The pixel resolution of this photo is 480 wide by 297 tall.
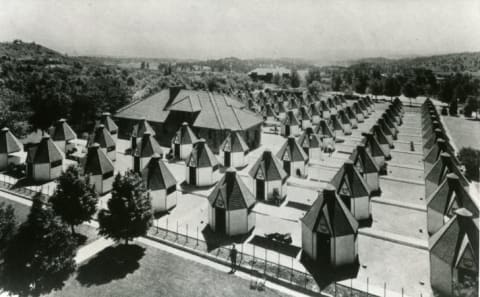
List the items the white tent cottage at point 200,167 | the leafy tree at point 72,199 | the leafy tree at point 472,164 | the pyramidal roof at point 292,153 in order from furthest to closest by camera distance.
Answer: the pyramidal roof at point 292,153
the leafy tree at point 472,164
the white tent cottage at point 200,167
the leafy tree at point 72,199

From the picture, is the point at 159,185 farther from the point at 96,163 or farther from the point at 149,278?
the point at 149,278

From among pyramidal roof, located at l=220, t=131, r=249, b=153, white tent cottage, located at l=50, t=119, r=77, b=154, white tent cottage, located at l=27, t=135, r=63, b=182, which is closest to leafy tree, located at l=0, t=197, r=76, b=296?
white tent cottage, located at l=27, t=135, r=63, b=182

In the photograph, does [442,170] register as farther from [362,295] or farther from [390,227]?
[362,295]

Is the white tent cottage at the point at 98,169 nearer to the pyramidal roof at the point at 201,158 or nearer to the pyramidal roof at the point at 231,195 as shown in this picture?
the pyramidal roof at the point at 201,158

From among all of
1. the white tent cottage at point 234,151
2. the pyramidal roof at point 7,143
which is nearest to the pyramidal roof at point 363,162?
the white tent cottage at point 234,151

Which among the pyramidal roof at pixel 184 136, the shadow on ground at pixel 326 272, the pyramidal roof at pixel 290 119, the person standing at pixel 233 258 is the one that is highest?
the pyramidal roof at pixel 290 119

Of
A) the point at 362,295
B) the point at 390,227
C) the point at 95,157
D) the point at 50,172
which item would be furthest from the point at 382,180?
the point at 50,172

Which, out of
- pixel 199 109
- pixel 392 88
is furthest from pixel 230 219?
pixel 392 88
